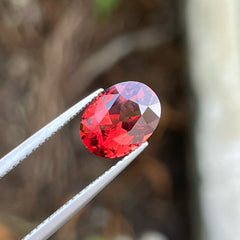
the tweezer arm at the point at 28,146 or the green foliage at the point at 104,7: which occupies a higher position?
the tweezer arm at the point at 28,146

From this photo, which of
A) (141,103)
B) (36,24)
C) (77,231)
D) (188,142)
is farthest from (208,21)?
(141,103)

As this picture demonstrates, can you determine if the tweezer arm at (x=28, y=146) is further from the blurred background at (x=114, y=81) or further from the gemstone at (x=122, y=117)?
the blurred background at (x=114, y=81)

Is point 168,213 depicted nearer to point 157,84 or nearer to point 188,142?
point 188,142

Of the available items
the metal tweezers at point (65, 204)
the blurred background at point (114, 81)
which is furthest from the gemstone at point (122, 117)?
the blurred background at point (114, 81)

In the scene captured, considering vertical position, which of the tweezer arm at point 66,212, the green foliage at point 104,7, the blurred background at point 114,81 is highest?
the tweezer arm at point 66,212

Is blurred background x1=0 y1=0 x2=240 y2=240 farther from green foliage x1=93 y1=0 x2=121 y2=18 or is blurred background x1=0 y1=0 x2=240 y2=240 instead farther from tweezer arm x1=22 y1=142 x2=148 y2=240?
tweezer arm x1=22 y1=142 x2=148 y2=240

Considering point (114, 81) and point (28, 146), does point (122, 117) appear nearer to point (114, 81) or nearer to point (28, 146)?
point (28, 146)

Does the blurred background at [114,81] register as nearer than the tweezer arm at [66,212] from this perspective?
No

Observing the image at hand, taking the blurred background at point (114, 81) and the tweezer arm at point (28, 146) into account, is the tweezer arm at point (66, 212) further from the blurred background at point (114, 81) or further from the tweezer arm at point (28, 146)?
the blurred background at point (114, 81)
